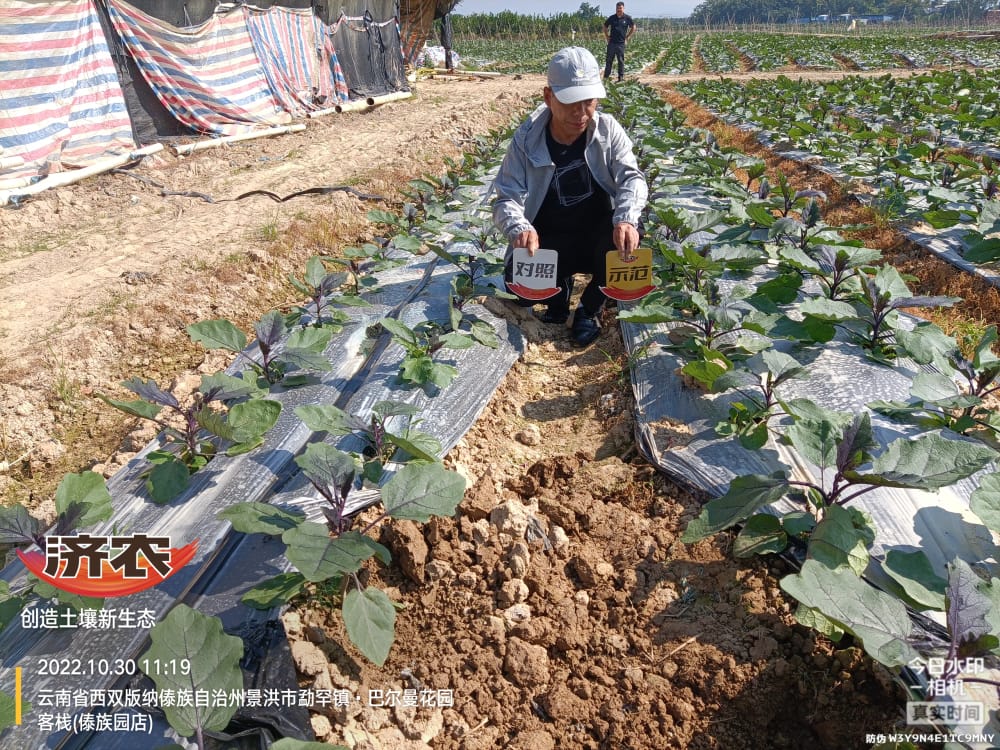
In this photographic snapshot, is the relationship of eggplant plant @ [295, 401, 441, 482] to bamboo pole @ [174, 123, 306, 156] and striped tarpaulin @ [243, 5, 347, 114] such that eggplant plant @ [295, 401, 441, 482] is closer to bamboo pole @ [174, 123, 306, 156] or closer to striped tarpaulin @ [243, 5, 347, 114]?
bamboo pole @ [174, 123, 306, 156]

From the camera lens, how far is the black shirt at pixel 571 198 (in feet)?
9.79

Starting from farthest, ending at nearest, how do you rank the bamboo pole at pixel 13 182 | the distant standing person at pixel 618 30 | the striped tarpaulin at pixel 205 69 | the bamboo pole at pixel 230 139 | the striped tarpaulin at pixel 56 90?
the distant standing person at pixel 618 30 → the striped tarpaulin at pixel 205 69 → the bamboo pole at pixel 230 139 → the striped tarpaulin at pixel 56 90 → the bamboo pole at pixel 13 182

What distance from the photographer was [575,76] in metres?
2.51

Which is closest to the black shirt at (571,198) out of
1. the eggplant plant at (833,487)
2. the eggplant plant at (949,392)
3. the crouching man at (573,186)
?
the crouching man at (573,186)

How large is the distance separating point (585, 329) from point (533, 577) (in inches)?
66.0

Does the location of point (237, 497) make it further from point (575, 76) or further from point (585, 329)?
point (575, 76)

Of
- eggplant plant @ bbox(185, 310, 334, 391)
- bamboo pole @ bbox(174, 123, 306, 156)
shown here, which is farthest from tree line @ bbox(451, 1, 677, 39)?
eggplant plant @ bbox(185, 310, 334, 391)

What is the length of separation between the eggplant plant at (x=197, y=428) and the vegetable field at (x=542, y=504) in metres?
0.01

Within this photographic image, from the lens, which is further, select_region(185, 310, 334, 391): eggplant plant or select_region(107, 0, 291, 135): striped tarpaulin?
select_region(107, 0, 291, 135): striped tarpaulin

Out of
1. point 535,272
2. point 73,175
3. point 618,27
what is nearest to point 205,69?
point 73,175

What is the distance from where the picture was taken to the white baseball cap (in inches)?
98.2

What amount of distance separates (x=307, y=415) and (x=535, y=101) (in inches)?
460

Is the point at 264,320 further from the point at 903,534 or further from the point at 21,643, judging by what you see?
the point at 903,534

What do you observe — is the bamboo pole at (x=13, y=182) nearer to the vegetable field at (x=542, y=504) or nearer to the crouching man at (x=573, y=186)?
the vegetable field at (x=542, y=504)
